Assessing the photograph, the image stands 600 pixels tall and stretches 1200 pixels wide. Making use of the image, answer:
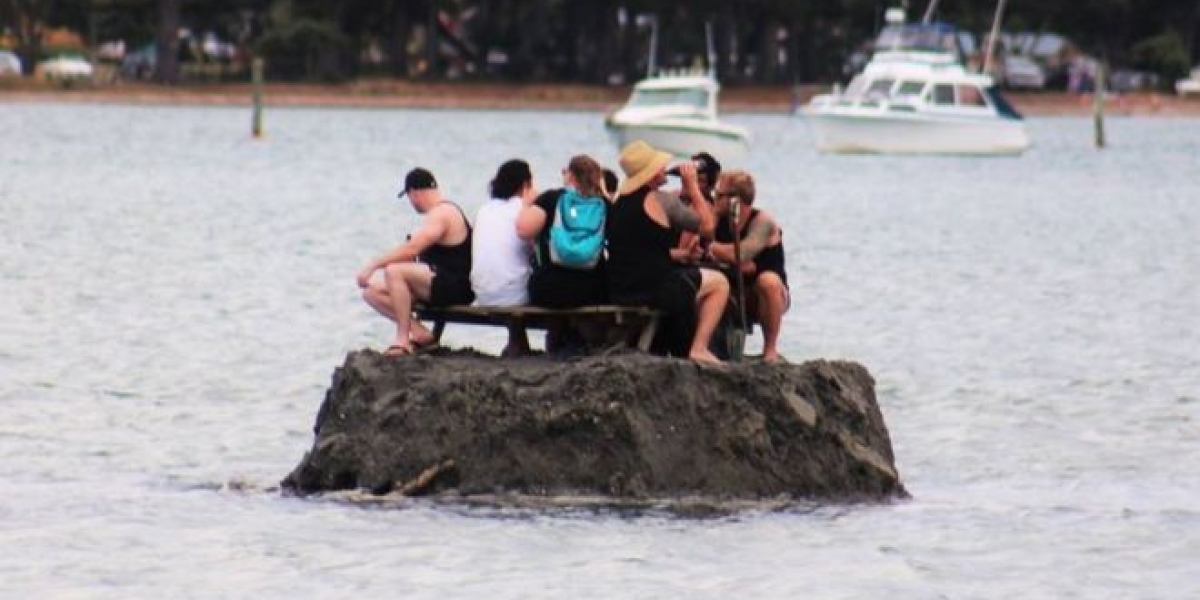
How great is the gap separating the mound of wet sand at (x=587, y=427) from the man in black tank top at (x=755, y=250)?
1.34 ft

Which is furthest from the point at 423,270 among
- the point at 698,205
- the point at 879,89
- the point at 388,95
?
the point at 388,95

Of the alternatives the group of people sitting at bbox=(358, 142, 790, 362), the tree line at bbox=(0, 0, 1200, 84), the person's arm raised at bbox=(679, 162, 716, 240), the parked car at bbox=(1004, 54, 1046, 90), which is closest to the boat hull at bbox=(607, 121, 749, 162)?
the tree line at bbox=(0, 0, 1200, 84)

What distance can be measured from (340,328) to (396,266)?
17.3m

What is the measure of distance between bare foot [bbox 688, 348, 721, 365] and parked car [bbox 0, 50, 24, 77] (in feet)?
387

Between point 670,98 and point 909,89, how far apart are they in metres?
6.93

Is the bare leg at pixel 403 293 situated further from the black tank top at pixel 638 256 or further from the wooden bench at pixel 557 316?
the black tank top at pixel 638 256

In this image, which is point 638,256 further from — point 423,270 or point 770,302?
point 423,270

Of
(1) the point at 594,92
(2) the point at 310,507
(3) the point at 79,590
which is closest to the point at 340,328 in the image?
(2) the point at 310,507

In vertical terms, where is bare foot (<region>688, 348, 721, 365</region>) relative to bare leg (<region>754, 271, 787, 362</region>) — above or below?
below

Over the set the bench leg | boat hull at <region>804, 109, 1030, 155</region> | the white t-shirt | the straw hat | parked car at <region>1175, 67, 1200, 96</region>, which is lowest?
parked car at <region>1175, 67, 1200, 96</region>

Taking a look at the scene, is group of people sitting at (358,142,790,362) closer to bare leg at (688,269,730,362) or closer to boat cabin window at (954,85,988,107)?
bare leg at (688,269,730,362)

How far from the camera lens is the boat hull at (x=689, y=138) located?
290 feet

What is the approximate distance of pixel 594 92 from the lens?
13588cm

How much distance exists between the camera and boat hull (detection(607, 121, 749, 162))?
88.2 meters
